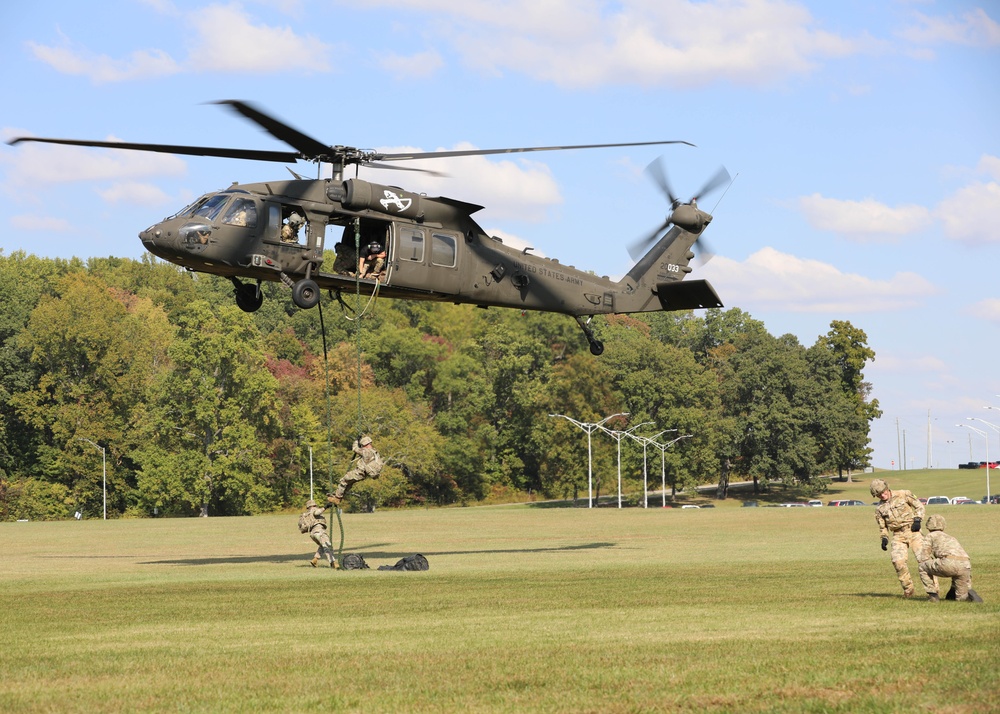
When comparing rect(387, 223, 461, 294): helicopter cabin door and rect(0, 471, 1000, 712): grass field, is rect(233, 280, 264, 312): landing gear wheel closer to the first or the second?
rect(387, 223, 461, 294): helicopter cabin door

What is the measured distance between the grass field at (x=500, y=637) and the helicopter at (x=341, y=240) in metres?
7.02

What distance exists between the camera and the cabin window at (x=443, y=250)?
31.0 metres

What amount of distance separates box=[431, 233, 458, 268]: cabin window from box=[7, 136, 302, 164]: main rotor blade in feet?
13.0

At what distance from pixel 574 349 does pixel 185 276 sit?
1695 inches

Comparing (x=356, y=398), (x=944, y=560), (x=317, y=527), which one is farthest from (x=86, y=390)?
(x=944, y=560)

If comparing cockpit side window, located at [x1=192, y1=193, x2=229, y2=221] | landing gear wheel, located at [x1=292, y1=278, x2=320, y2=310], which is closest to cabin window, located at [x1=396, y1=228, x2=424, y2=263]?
landing gear wheel, located at [x1=292, y1=278, x2=320, y2=310]

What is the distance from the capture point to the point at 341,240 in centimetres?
3059

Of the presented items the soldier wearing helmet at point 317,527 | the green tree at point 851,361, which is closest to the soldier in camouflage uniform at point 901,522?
the soldier wearing helmet at point 317,527

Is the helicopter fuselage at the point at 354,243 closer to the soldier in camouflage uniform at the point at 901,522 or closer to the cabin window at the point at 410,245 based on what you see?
the cabin window at the point at 410,245

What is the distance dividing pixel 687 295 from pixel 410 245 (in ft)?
31.7

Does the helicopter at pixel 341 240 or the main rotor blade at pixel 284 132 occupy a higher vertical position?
the main rotor blade at pixel 284 132

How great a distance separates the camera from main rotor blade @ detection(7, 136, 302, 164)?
2527 cm

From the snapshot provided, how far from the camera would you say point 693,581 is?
84.7ft

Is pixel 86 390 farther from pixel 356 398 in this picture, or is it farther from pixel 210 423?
pixel 356 398
